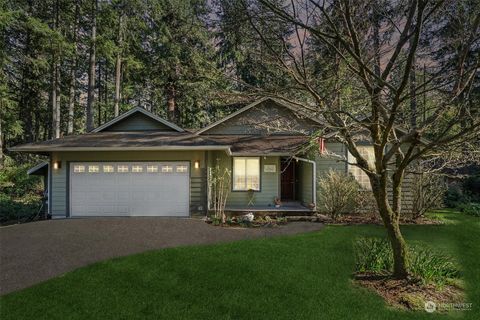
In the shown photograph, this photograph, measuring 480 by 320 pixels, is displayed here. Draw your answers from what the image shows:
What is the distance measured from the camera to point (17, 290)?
192 inches

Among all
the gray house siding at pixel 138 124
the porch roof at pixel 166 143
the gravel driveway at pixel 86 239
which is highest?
the gray house siding at pixel 138 124

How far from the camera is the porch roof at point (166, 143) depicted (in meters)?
10.5

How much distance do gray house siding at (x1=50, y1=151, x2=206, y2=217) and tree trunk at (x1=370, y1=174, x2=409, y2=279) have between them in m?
7.20

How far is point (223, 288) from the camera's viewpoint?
4.90m

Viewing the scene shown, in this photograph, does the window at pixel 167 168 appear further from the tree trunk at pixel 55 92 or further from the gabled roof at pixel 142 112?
the tree trunk at pixel 55 92

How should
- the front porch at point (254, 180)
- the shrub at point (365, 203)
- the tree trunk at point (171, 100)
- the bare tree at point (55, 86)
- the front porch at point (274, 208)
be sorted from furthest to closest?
the tree trunk at point (171, 100) < the bare tree at point (55, 86) < the front porch at point (254, 180) < the front porch at point (274, 208) < the shrub at point (365, 203)

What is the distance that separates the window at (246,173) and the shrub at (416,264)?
6.87 metres

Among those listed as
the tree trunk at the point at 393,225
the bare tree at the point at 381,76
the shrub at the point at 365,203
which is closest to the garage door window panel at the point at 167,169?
the bare tree at the point at 381,76

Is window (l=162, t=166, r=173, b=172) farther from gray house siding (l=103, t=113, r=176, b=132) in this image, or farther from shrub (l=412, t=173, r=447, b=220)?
shrub (l=412, t=173, r=447, b=220)

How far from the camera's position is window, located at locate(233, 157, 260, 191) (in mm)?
12438

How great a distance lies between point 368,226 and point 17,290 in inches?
361

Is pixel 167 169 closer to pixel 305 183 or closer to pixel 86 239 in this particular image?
pixel 86 239

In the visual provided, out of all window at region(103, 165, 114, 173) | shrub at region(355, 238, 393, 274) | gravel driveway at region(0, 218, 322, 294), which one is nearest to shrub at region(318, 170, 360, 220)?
gravel driveway at region(0, 218, 322, 294)

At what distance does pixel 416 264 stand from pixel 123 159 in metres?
9.57
